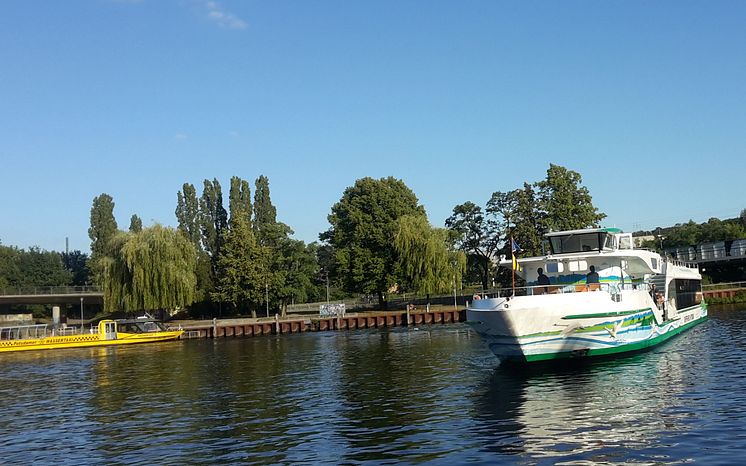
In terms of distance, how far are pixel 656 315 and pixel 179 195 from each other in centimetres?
7706

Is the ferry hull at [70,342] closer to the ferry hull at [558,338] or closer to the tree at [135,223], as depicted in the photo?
the ferry hull at [558,338]

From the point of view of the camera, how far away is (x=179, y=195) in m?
96.6

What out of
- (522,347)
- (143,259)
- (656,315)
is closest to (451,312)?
(143,259)

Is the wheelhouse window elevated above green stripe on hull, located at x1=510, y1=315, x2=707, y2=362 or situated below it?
above

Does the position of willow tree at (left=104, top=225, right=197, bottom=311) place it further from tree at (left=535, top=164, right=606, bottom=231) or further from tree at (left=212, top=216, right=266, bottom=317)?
tree at (left=535, top=164, right=606, bottom=231)

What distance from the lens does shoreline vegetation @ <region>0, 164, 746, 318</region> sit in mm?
70956

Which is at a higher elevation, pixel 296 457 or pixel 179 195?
pixel 179 195

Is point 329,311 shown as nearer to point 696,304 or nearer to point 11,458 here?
point 696,304

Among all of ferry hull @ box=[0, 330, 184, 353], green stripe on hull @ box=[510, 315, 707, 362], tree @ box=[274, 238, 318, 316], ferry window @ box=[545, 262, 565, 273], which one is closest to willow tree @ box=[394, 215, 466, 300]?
tree @ box=[274, 238, 318, 316]

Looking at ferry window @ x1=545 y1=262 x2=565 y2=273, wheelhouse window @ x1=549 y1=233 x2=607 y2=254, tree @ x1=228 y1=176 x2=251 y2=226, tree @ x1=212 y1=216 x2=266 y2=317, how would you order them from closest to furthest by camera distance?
ferry window @ x1=545 y1=262 x2=565 y2=273 → wheelhouse window @ x1=549 y1=233 x2=607 y2=254 → tree @ x1=212 y1=216 x2=266 y2=317 → tree @ x1=228 y1=176 x2=251 y2=226

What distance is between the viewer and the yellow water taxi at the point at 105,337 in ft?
202

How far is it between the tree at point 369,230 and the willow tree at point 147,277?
1851cm

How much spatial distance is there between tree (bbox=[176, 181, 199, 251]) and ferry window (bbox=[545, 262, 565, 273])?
232ft

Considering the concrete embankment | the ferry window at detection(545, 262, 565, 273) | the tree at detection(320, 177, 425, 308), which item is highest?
the tree at detection(320, 177, 425, 308)
